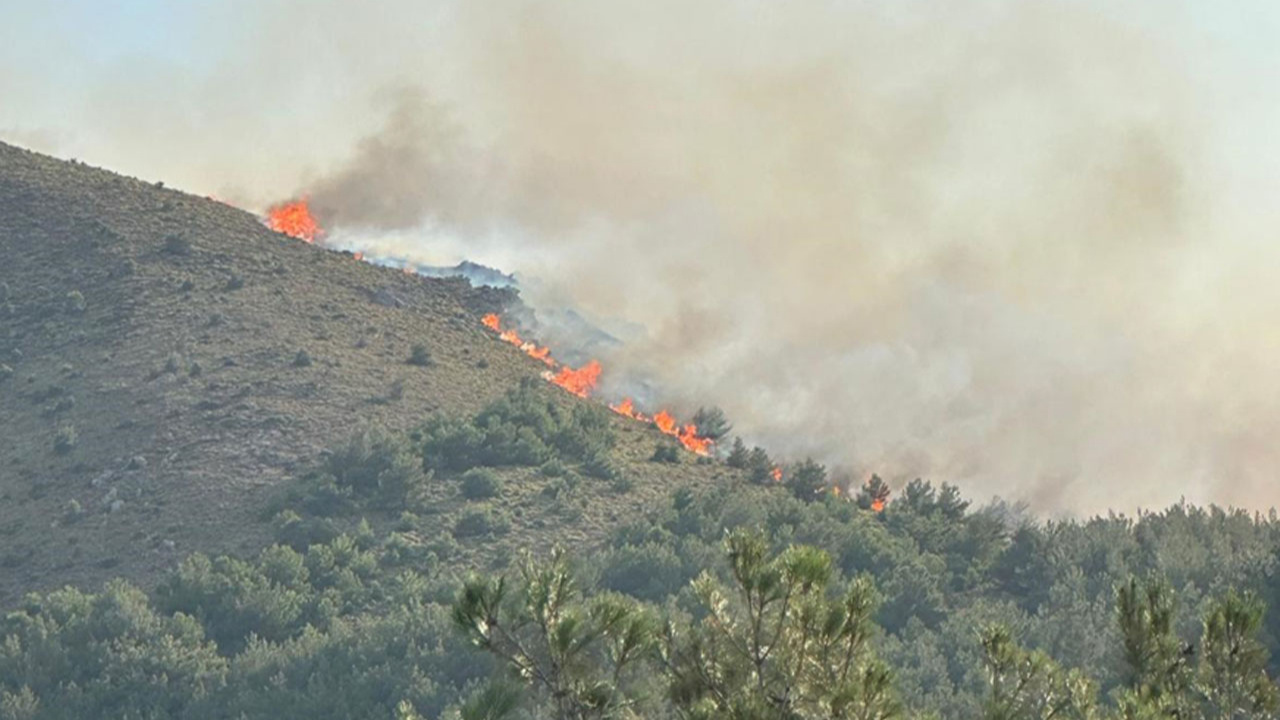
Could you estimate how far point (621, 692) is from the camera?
22688 millimetres

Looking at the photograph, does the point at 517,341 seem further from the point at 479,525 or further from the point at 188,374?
the point at 479,525

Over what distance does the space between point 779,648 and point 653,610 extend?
4757 millimetres

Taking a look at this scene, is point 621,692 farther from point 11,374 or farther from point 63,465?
point 11,374

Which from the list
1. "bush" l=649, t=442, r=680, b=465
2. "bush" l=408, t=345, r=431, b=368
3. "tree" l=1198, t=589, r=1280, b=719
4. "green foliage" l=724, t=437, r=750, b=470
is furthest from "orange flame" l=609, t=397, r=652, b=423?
"tree" l=1198, t=589, r=1280, b=719

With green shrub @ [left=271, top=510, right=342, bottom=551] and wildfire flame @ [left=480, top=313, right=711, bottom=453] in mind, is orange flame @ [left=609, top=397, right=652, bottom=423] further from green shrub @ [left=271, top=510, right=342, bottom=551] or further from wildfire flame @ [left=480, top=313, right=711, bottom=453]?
green shrub @ [left=271, top=510, right=342, bottom=551]

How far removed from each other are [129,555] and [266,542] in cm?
491

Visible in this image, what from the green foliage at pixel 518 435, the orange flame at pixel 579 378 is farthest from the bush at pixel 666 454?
the orange flame at pixel 579 378

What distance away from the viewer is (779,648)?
74.8 ft

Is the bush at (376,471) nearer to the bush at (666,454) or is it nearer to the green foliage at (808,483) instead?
the bush at (666,454)

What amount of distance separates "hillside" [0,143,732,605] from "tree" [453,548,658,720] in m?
56.0

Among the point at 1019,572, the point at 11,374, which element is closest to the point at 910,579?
the point at 1019,572

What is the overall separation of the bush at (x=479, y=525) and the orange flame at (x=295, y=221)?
34800 millimetres

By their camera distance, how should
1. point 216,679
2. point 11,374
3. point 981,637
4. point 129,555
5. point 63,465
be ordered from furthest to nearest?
point 11,374 < point 63,465 < point 129,555 < point 216,679 < point 981,637

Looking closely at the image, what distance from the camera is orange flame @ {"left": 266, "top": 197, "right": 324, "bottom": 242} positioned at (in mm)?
116688
